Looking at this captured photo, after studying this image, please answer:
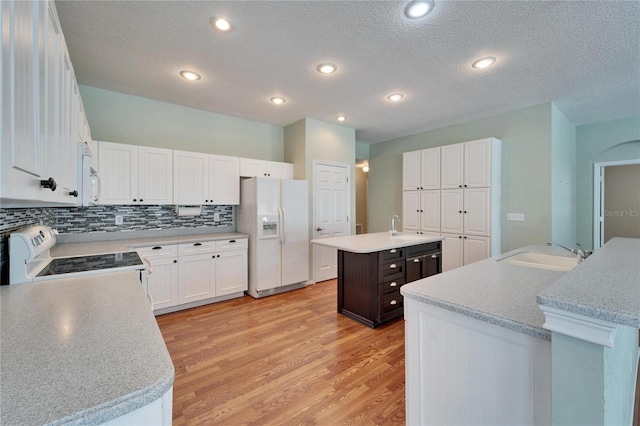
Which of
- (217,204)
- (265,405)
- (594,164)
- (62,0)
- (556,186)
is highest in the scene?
(62,0)

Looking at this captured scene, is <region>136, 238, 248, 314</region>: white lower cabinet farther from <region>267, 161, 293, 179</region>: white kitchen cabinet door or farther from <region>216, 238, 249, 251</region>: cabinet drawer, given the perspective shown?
<region>267, 161, 293, 179</region>: white kitchen cabinet door

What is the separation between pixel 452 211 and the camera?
4.39 metres

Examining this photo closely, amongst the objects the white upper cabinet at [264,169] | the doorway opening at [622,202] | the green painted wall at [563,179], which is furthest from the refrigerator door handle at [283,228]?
the doorway opening at [622,202]

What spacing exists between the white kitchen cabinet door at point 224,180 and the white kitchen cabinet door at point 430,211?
3.08 meters

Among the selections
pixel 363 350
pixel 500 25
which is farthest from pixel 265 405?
pixel 500 25

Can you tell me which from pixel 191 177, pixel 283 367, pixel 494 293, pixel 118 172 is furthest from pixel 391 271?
pixel 118 172

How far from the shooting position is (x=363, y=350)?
243cm

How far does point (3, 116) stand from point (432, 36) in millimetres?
2592

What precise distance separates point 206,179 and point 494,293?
11.4 ft

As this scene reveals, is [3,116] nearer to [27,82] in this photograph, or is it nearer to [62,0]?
[27,82]

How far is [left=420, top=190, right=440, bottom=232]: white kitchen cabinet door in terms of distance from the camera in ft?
15.1

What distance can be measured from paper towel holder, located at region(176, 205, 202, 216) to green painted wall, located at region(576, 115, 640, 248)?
20.0 feet

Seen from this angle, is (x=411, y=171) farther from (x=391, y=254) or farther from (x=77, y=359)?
(x=77, y=359)

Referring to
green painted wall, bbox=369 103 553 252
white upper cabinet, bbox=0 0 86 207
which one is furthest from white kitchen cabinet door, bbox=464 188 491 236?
white upper cabinet, bbox=0 0 86 207
